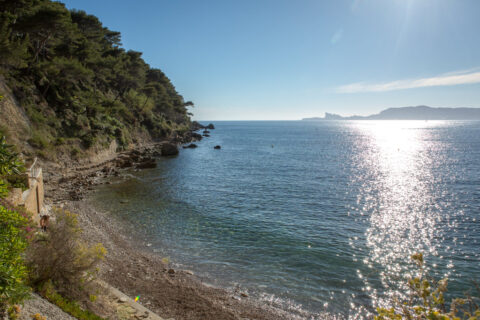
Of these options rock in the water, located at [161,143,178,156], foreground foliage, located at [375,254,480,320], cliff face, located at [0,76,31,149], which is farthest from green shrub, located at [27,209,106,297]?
→ rock in the water, located at [161,143,178,156]

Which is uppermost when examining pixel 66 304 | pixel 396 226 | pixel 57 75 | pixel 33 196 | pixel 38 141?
pixel 57 75

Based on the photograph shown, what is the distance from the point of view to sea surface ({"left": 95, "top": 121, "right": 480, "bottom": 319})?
43.1 ft

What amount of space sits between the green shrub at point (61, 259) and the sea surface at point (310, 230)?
6.30 meters

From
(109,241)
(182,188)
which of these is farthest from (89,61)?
(109,241)

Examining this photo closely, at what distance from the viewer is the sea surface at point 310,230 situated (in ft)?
43.1

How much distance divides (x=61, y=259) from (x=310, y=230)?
50.1 ft

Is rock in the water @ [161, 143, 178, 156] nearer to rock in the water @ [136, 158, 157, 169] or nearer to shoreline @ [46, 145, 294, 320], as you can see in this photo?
rock in the water @ [136, 158, 157, 169]

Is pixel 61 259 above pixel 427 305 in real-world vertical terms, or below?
below

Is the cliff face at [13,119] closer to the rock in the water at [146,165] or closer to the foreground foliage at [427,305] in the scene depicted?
the rock in the water at [146,165]

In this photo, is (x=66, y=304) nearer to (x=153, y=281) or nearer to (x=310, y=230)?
(x=153, y=281)

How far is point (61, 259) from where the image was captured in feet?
28.4

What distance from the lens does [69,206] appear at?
21953 mm

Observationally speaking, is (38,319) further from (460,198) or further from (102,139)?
(102,139)

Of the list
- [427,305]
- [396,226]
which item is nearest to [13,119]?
[427,305]
